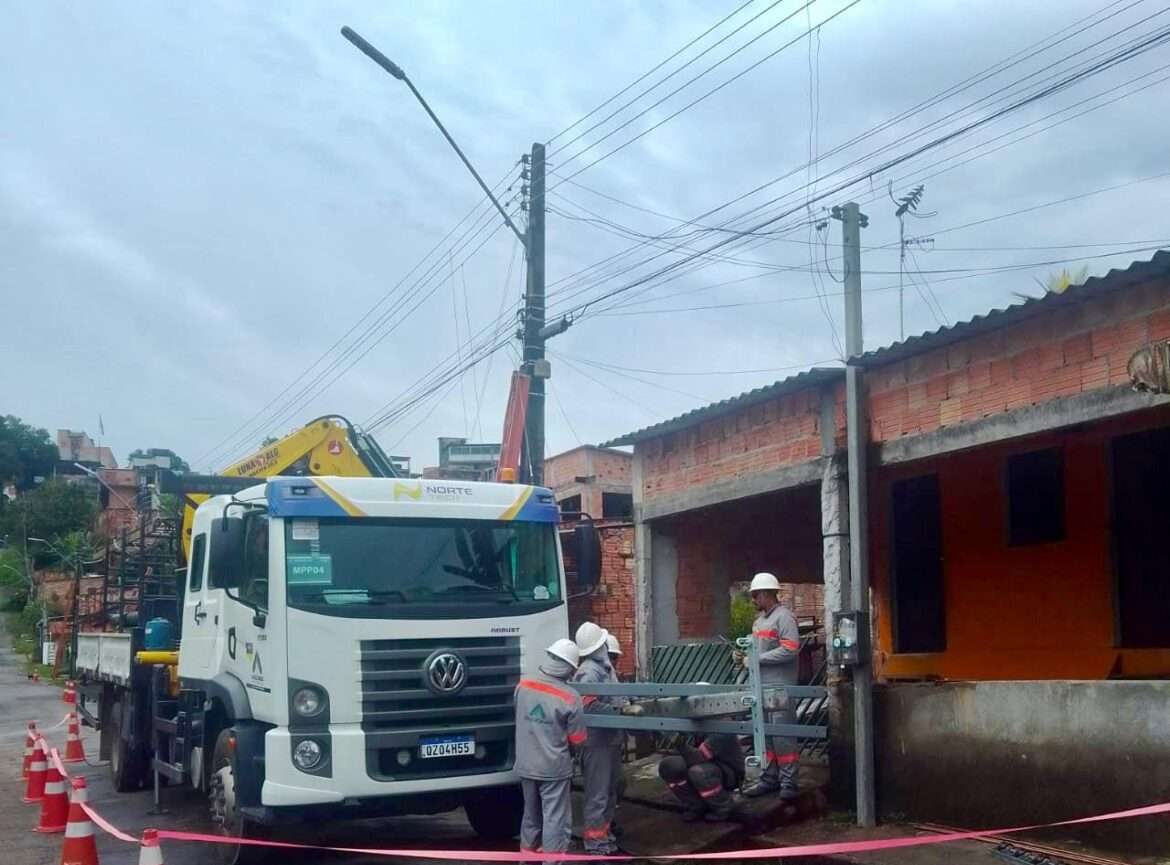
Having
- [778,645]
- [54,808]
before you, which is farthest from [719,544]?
[54,808]

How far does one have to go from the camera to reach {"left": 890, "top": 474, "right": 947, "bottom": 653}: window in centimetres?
1138

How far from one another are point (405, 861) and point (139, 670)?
4.16 meters

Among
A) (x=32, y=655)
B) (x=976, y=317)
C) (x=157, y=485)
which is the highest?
(x=976, y=317)

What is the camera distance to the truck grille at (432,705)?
808 centimetres

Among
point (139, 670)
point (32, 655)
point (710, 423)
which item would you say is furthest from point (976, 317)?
point (32, 655)

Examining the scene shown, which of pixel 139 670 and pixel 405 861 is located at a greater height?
pixel 139 670

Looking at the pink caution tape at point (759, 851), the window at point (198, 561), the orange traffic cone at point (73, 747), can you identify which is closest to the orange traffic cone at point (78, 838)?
the pink caution tape at point (759, 851)

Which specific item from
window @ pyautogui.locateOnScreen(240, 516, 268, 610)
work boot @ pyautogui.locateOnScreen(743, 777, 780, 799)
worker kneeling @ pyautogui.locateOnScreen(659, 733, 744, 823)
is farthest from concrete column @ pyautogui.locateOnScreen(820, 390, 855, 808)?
window @ pyautogui.locateOnScreen(240, 516, 268, 610)

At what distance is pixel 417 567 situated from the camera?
8539 mm

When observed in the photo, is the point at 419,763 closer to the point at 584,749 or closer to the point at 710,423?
the point at 584,749

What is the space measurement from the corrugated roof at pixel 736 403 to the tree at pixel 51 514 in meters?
49.2

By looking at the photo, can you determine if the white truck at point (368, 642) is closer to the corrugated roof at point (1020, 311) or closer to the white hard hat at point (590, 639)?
the white hard hat at point (590, 639)

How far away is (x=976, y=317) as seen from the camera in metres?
8.23

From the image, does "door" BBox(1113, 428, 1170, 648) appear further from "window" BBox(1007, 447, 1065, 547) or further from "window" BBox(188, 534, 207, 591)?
"window" BBox(188, 534, 207, 591)
